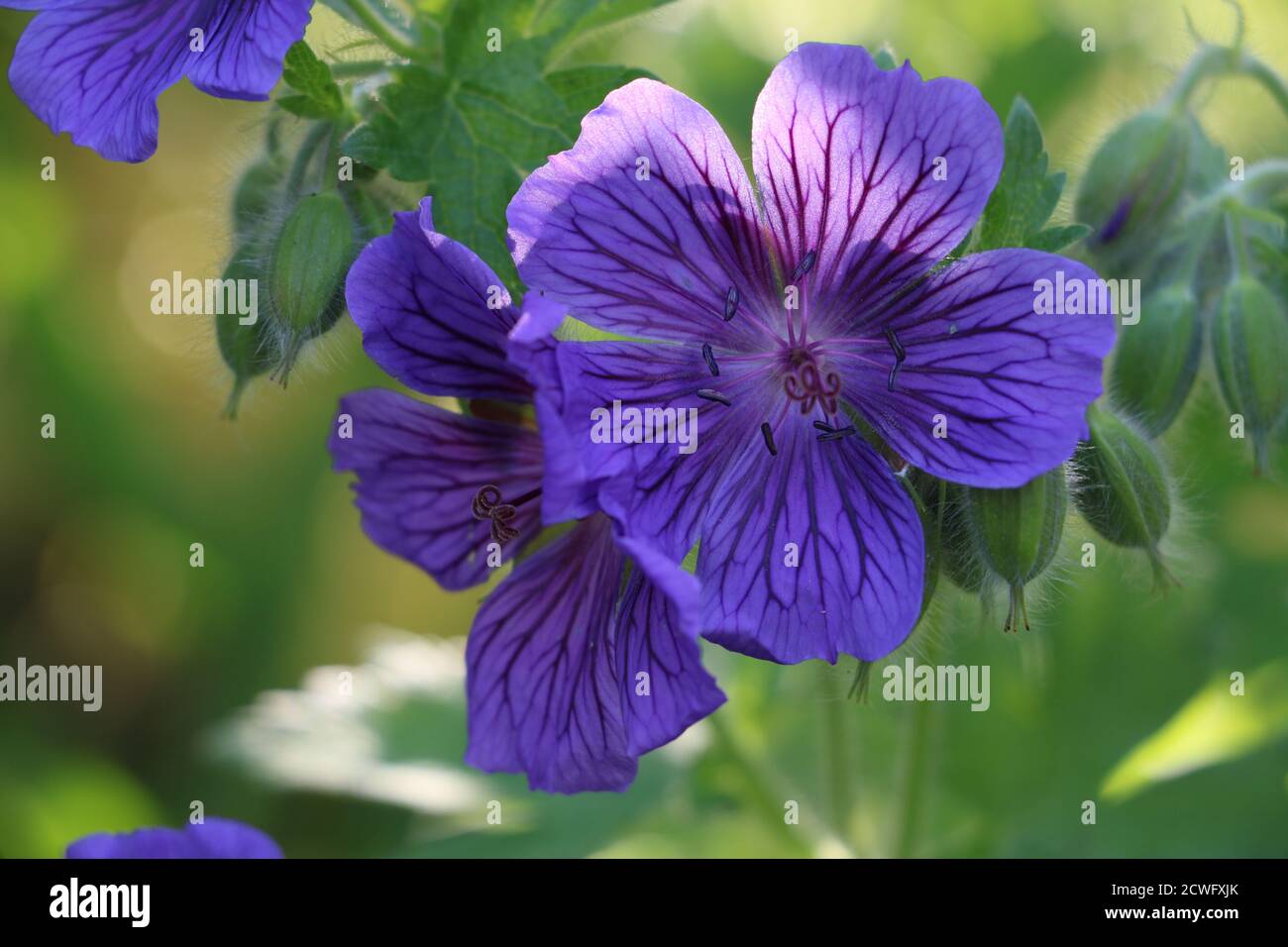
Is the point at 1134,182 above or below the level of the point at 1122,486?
above

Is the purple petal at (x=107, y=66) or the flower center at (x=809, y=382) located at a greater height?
the purple petal at (x=107, y=66)

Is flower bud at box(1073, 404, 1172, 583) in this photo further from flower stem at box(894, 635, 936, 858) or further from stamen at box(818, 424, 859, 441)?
flower stem at box(894, 635, 936, 858)

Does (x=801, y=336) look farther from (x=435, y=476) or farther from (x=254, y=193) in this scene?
(x=254, y=193)

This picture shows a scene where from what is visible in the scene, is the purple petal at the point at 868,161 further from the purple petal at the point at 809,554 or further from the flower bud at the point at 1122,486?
the flower bud at the point at 1122,486

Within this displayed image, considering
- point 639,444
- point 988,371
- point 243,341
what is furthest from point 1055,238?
point 243,341

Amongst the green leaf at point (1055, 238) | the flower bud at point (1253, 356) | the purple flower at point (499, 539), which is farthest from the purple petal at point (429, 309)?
the flower bud at point (1253, 356)

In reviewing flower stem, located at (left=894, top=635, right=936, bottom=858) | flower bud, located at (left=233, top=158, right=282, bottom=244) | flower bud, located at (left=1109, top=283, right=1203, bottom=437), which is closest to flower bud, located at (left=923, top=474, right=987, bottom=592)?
flower bud, located at (left=1109, top=283, right=1203, bottom=437)
